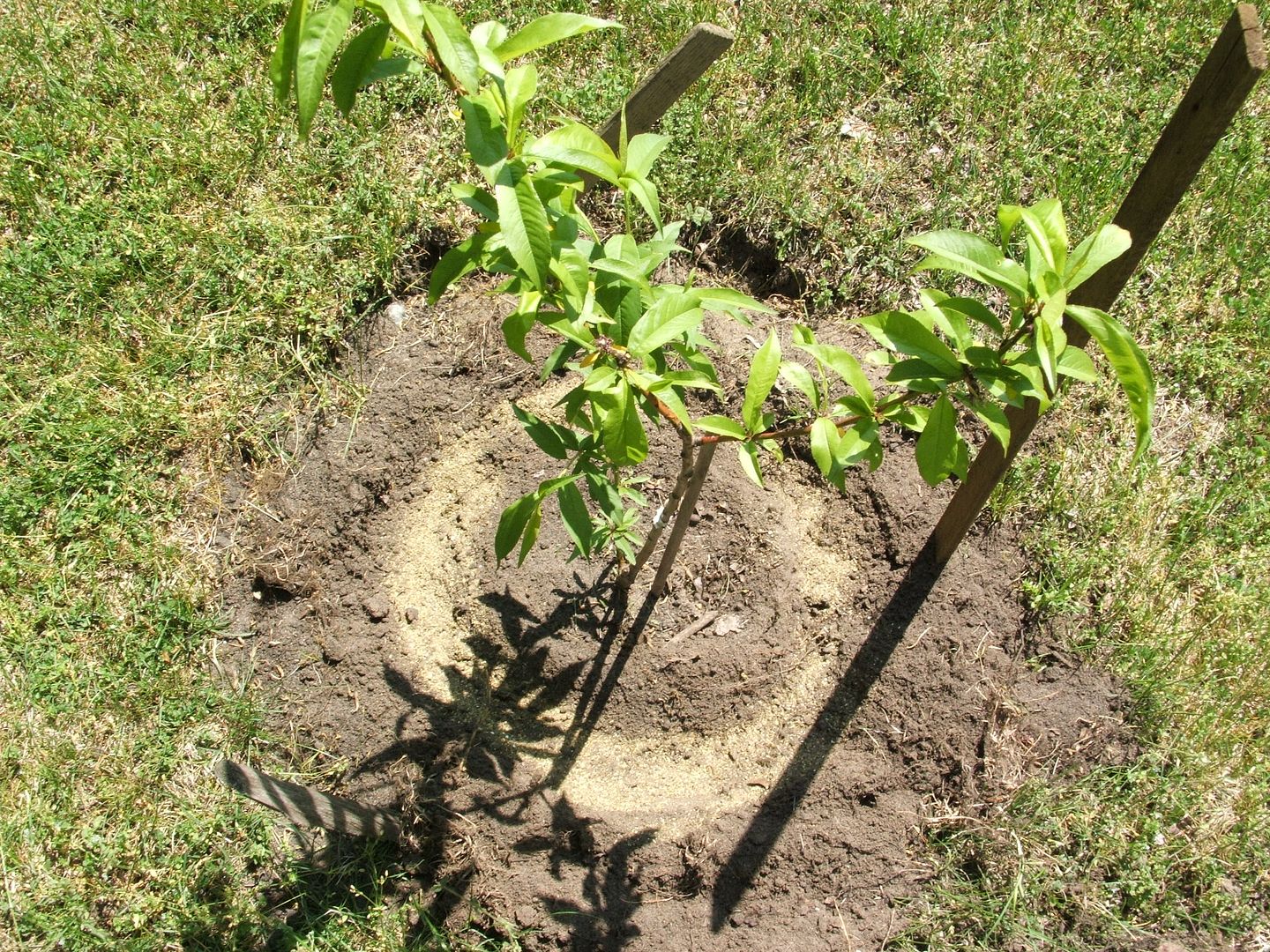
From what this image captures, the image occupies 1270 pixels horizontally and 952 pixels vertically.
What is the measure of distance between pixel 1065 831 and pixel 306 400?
8.74ft

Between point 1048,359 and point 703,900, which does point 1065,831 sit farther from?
point 1048,359

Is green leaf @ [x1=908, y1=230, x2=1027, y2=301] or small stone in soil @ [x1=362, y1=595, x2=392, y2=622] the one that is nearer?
green leaf @ [x1=908, y1=230, x2=1027, y2=301]

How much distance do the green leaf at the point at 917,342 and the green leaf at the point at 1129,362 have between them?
0.25 metres

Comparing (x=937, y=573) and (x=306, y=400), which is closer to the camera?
(x=937, y=573)

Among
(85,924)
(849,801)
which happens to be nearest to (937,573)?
(849,801)

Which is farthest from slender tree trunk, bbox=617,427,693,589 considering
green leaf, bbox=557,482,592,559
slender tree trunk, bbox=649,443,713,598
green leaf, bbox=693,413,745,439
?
green leaf, bbox=557,482,592,559

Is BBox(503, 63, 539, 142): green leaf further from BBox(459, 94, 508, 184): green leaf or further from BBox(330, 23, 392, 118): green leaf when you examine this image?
BBox(330, 23, 392, 118): green leaf

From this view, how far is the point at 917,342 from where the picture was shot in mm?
1744

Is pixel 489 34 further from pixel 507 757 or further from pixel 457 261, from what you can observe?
pixel 507 757

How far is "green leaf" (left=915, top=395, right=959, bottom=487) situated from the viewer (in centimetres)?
175

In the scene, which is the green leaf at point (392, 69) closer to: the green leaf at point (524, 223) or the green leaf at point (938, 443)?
the green leaf at point (524, 223)

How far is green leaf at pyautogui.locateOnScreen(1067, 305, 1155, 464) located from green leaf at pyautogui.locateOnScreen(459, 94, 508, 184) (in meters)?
0.95

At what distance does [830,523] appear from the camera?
2967 millimetres

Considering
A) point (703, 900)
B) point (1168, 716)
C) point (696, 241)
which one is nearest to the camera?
point (703, 900)
